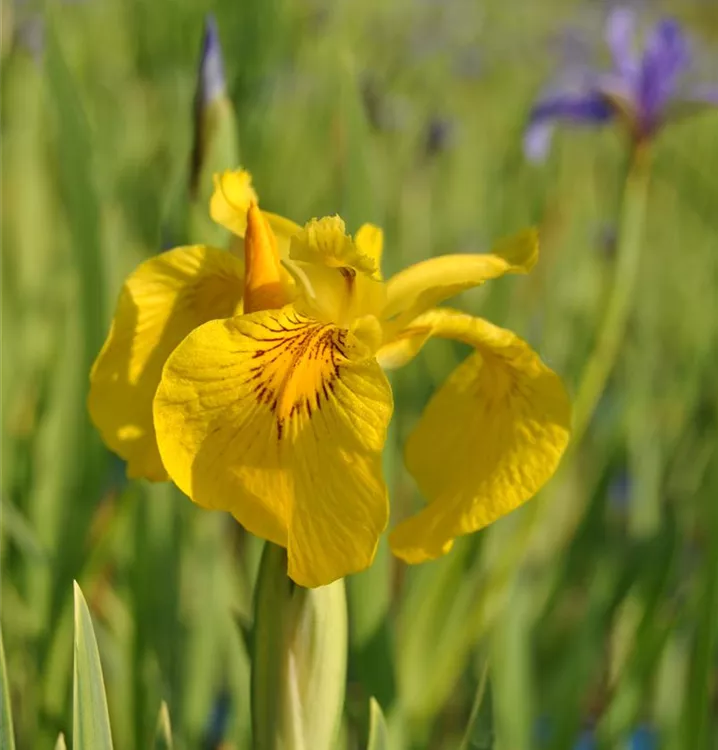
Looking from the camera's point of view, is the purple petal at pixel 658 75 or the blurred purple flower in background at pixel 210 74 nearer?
the blurred purple flower in background at pixel 210 74

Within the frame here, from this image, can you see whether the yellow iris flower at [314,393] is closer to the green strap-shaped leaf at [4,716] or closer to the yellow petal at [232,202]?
the yellow petal at [232,202]

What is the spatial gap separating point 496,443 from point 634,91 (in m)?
0.62

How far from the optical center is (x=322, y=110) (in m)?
2.63

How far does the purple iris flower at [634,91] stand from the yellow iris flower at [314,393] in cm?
48

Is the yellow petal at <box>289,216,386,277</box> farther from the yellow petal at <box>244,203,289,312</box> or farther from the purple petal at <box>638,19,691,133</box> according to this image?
the purple petal at <box>638,19,691,133</box>

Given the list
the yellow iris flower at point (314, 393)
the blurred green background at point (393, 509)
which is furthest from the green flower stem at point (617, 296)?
the yellow iris flower at point (314, 393)

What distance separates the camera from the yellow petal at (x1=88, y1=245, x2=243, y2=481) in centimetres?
50

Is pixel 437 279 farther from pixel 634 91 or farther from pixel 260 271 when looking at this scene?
pixel 634 91

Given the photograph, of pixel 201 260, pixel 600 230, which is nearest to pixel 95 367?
pixel 201 260

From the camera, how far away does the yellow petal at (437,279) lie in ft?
1.56

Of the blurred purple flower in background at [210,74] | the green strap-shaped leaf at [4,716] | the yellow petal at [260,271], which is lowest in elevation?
the green strap-shaped leaf at [4,716]

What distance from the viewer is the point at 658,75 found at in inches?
36.8

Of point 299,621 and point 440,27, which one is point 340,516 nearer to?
point 299,621

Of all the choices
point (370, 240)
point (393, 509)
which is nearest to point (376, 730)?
point (370, 240)
